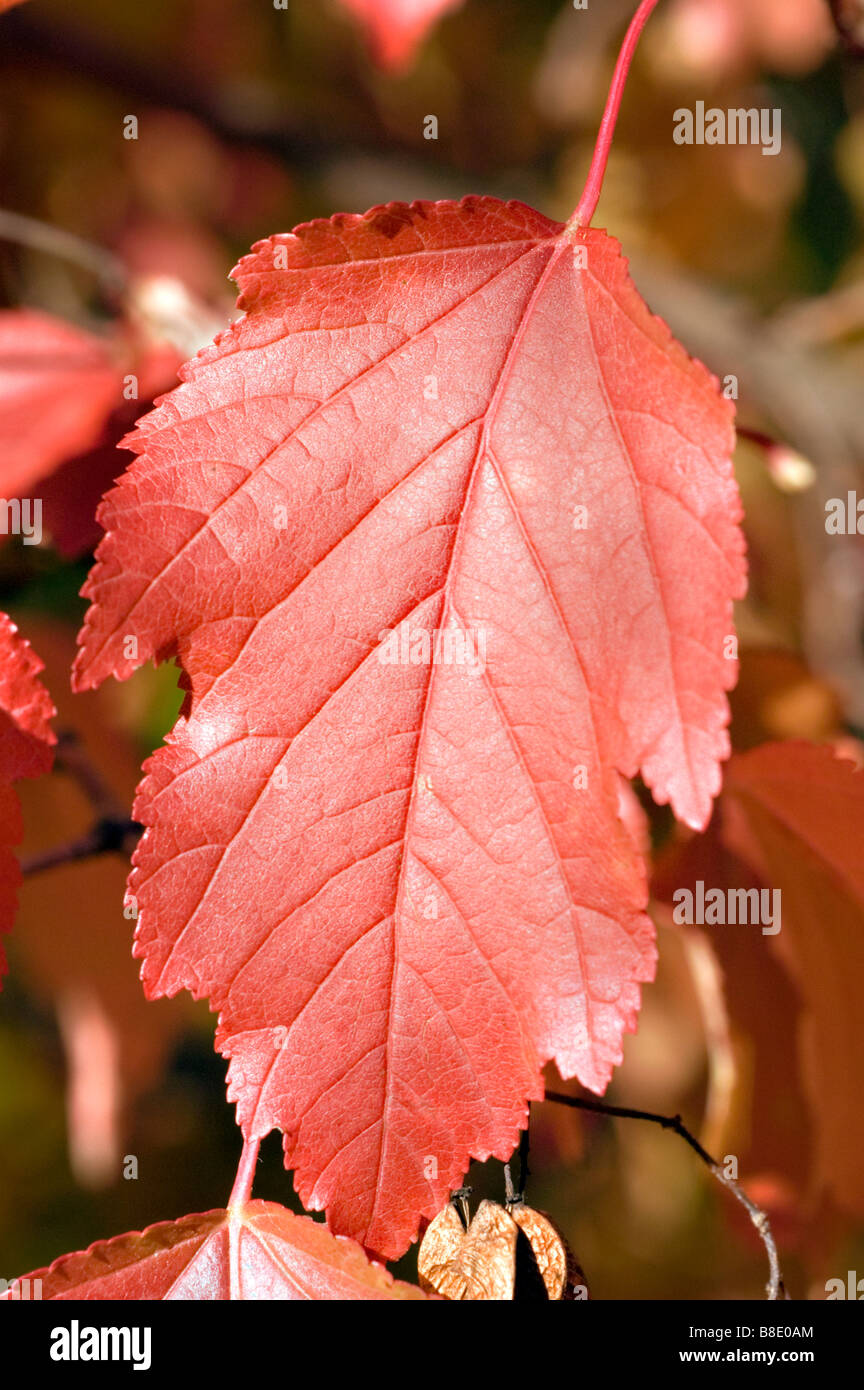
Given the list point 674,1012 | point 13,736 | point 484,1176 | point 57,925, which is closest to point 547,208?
point 674,1012

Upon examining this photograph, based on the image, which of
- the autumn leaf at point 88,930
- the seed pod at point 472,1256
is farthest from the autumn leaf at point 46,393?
the seed pod at point 472,1256

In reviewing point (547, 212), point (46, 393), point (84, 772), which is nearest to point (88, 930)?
point (84, 772)

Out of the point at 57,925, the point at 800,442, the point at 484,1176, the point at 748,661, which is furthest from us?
the point at 484,1176

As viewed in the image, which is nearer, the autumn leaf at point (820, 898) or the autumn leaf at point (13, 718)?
the autumn leaf at point (13, 718)

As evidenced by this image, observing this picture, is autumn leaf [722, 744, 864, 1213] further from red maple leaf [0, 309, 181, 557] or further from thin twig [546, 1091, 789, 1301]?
red maple leaf [0, 309, 181, 557]

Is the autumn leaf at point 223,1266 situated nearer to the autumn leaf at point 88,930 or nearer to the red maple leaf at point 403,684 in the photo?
the red maple leaf at point 403,684
